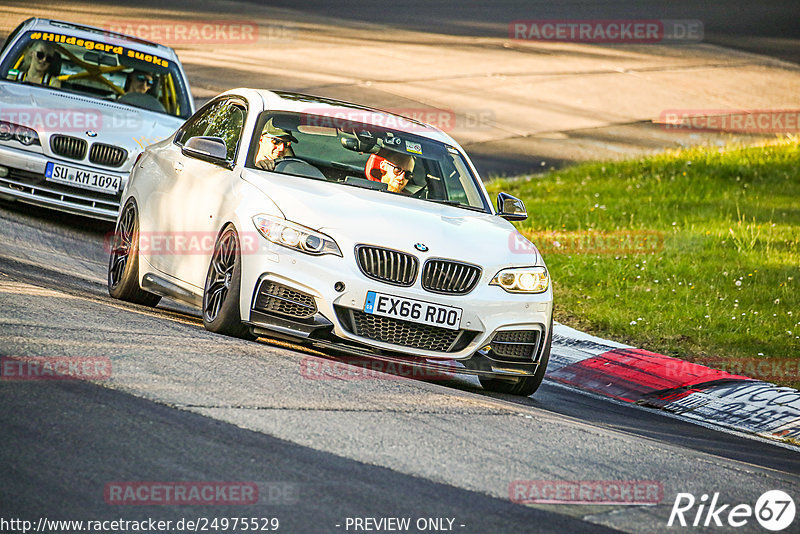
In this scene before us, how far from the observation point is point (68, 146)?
37.0ft

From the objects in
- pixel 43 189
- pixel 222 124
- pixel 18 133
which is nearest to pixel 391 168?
pixel 222 124

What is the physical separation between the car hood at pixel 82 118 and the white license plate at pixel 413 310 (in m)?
4.93

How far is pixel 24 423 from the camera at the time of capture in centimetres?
527

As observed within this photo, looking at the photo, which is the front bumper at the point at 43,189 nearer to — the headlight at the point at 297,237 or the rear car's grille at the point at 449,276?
the headlight at the point at 297,237

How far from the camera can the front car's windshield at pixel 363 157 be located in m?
8.39

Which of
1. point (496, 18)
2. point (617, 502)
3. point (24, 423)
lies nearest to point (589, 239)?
point (617, 502)

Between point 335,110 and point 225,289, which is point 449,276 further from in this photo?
point 335,110

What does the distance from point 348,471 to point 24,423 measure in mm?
1408

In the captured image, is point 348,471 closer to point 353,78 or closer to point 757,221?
point 757,221

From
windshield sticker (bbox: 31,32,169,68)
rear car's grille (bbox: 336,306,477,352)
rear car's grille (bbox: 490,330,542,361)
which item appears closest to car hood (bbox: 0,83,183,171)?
windshield sticker (bbox: 31,32,169,68)

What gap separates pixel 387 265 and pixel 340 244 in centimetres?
31

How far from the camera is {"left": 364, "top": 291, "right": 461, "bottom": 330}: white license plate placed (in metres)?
7.17

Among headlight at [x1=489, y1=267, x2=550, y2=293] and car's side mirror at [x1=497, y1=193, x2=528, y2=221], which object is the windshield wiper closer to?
car's side mirror at [x1=497, y1=193, x2=528, y2=221]

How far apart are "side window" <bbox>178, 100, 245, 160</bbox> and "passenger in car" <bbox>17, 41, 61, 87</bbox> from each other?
11.9 feet
